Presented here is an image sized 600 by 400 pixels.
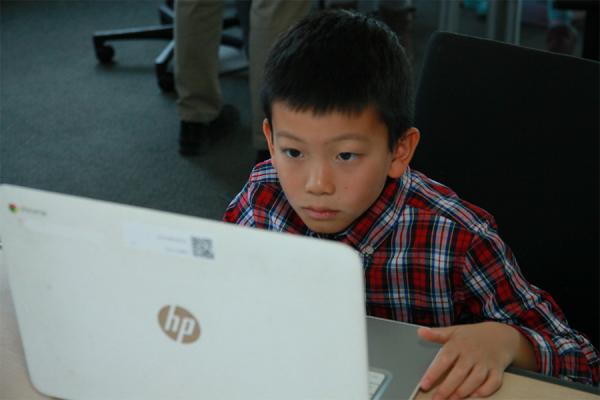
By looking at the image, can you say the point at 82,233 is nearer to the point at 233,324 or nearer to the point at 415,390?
the point at 233,324

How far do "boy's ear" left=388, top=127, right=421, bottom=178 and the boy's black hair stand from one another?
0.02m

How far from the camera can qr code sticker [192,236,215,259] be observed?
0.67 m

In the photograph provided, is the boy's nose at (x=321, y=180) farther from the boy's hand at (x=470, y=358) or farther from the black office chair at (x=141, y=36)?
the black office chair at (x=141, y=36)

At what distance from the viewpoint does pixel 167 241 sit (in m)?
0.68

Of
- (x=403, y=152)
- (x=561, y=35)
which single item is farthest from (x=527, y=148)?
(x=561, y=35)

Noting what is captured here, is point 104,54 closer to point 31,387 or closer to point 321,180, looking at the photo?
point 321,180

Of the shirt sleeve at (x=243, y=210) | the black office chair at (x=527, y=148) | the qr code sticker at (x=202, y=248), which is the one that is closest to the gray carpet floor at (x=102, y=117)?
the shirt sleeve at (x=243, y=210)

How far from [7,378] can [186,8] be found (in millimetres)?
1945

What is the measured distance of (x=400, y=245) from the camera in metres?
1.17

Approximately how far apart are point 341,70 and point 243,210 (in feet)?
1.05

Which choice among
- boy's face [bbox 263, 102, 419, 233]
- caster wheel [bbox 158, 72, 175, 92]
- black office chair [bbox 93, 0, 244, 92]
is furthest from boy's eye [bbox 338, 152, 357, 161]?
black office chair [bbox 93, 0, 244, 92]

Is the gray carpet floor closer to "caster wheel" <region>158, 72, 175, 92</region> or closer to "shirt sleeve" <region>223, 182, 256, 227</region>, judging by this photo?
"caster wheel" <region>158, 72, 175, 92</region>

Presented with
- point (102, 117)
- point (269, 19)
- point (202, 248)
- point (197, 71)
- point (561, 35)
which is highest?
point (202, 248)

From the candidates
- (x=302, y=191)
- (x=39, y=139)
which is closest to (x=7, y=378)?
(x=302, y=191)
